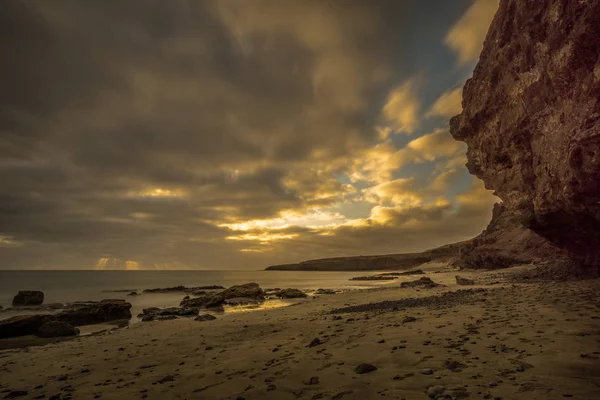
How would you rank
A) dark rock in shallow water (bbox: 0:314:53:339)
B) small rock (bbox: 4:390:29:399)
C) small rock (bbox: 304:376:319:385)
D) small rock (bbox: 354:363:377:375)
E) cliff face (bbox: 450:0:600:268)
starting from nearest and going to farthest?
small rock (bbox: 304:376:319:385) → small rock (bbox: 354:363:377:375) → small rock (bbox: 4:390:29:399) → cliff face (bbox: 450:0:600:268) → dark rock in shallow water (bbox: 0:314:53:339)

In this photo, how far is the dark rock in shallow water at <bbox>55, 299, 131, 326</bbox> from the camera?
23523 mm

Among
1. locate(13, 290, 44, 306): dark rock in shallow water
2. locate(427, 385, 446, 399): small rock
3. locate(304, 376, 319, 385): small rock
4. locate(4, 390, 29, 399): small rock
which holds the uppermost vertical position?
locate(13, 290, 44, 306): dark rock in shallow water

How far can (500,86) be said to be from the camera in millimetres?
22062

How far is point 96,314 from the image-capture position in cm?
2480

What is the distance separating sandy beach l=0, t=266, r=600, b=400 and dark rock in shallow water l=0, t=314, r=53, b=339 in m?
6.72

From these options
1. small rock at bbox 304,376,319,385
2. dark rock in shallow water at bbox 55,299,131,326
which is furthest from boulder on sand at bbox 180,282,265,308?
small rock at bbox 304,376,319,385

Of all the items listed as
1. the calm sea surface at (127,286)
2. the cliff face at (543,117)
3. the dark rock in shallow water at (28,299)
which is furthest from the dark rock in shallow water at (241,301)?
the dark rock in shallow water at (28,299)

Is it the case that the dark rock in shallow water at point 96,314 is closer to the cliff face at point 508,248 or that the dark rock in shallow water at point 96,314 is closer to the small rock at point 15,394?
the small rock at point 15,394

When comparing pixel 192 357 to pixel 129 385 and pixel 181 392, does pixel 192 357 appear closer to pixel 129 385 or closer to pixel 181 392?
pixel 129 385

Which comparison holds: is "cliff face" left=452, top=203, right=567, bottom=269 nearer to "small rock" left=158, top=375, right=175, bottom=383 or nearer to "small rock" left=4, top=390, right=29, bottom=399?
"small rock" left=158, top=375, right=175, bottom=383

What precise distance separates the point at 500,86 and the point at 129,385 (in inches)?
1044

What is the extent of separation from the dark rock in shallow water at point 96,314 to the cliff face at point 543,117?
31.8 metres

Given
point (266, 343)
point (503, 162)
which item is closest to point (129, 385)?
point (266, 343)

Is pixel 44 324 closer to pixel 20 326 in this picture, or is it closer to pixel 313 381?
pixel 20 326
